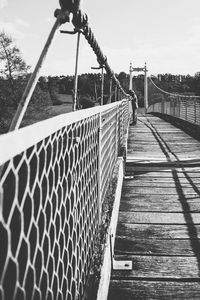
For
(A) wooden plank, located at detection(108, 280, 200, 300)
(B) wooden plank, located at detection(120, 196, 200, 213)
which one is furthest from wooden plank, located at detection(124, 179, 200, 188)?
(A) wooden plank, located at detection(108, 280, 200, 300)

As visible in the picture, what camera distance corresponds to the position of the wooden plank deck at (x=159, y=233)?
2.72 meters

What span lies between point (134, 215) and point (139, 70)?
1914 inches

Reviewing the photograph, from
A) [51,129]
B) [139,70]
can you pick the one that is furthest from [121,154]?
[139,70]

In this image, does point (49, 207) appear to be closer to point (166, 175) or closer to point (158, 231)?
point (158, 231)

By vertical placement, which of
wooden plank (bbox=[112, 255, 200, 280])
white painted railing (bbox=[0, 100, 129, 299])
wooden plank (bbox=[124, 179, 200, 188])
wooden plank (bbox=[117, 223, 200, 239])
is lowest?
wooden plank (bbox=[112, 255, 200, 280])

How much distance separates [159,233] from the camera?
3689 millimetres

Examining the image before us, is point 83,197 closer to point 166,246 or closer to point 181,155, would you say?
point 166,246

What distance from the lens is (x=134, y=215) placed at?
13.9ft

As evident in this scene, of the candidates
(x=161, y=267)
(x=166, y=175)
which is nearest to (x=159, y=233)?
(x=161, y=267)

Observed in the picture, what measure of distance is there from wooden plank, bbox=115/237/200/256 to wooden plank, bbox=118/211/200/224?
1.57ft

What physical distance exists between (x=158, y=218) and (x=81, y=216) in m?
2.28

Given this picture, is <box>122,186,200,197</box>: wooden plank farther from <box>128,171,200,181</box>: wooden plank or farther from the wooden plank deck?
<box>128,171,200,181</box>: wooden plank

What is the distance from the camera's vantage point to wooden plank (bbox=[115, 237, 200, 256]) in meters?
3.26

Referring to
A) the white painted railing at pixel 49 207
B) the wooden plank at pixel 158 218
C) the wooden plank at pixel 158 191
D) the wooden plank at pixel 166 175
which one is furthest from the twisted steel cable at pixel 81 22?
the wooden plank at pixel 166 175
